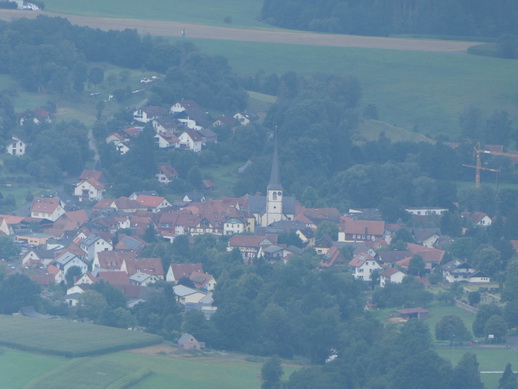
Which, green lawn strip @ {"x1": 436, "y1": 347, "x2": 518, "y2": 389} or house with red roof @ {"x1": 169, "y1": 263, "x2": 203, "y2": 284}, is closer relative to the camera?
green lawn strip @ {"x1": 436, "y1": 347, "x2": 518, "y2": 389}

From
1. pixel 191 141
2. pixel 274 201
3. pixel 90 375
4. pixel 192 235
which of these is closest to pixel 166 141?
pixel 191 141

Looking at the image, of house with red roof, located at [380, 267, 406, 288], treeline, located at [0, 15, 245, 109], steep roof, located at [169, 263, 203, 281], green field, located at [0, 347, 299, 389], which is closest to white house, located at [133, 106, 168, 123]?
treeline, located at [0, 15, 245, 109]

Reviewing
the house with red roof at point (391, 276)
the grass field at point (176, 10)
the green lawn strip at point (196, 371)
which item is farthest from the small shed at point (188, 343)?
the grass field at point (176, 10)

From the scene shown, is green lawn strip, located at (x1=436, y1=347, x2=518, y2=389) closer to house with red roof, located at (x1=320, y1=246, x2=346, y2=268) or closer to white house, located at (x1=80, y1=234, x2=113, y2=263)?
house with red roof, located at (x1=320, y1=246, x2=346, y2=268)

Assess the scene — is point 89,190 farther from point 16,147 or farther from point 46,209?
point 16,147

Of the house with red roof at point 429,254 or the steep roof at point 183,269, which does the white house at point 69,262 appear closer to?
the steep roof at point 183,269

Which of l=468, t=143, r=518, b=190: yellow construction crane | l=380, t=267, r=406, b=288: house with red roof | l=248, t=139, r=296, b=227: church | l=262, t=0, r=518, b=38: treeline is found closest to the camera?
l=380, t=267, r=406, b=288: house with red roof
